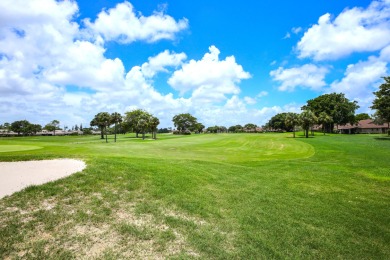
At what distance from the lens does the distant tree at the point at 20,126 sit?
168250mm

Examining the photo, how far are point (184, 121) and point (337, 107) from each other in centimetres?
9365

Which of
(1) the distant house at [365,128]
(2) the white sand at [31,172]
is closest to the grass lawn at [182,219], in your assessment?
(2) the white sand at [31,172]

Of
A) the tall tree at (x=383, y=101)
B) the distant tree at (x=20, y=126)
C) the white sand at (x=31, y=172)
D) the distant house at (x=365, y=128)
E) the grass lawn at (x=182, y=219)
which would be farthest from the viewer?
the distant tree at (x=20, y=126)

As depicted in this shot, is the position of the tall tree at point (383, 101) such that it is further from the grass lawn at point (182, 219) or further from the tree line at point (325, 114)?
the grass lawn at point (182, 219)

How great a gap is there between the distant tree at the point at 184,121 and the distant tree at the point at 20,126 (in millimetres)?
102970

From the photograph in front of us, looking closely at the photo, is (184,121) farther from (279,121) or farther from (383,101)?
(383,101)

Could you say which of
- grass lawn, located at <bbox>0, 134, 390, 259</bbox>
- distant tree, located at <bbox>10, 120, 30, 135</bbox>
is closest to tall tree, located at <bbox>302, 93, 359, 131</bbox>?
grass lawn, located at <bbox>0, 134, 390, 259</bbox>

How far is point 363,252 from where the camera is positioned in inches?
315

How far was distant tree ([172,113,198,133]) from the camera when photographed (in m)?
171

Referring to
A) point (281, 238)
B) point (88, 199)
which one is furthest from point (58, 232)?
point (281, 238)

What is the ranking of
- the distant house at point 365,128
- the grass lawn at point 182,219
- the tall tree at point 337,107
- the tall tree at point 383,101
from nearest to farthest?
the grass lawn at point 182,219 → the tall tree at point 383,101 → the tall tree at point 337,107 → the distant house at point 365,128

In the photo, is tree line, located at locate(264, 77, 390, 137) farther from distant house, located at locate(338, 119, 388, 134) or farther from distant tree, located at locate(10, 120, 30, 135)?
distant tree, located at locate(10, 120, 30, 135)

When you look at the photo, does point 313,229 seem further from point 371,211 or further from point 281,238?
point 371,211

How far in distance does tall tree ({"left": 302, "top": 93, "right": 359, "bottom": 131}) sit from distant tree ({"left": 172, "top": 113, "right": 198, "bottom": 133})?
260ft
